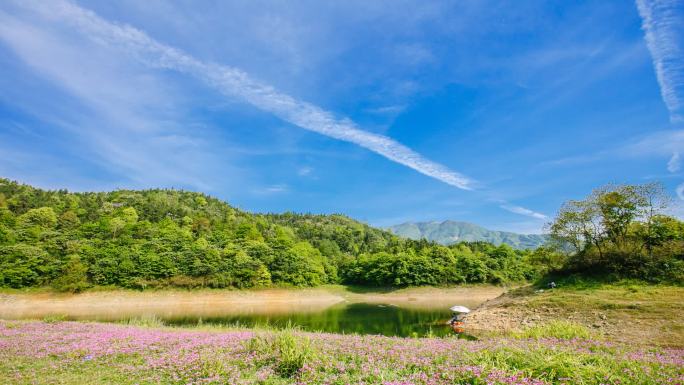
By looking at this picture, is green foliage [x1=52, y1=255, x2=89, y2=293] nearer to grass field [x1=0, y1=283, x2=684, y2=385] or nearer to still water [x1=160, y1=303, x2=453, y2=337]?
still water [x1=160, y1=303, x2=453, y2=337]

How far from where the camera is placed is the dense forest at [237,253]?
31.3 metres

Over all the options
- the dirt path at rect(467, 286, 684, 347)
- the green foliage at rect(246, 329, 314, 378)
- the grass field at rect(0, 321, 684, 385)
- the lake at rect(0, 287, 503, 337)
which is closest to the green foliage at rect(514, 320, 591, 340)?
the dirt path at rect(467, 286, 684, 347)

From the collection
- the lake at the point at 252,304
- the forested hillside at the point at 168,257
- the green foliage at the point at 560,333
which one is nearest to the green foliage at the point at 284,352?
the green foliage at the point at 560,333

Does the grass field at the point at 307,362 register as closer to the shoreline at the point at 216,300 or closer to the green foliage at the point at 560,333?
the green foliage at the point at 560,333

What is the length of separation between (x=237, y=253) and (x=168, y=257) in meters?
13.7

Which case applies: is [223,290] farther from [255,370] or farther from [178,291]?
[255,370]

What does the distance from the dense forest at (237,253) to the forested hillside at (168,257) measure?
204mm

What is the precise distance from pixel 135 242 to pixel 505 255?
8826 centimetres

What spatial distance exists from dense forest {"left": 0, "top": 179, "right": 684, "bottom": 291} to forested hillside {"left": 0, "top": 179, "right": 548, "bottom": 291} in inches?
8.0

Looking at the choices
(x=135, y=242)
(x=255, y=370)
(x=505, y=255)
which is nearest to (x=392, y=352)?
(x=255, y=370)

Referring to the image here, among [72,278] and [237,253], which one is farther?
[237,253]

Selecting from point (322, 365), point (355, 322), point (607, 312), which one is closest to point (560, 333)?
point (607, 312)

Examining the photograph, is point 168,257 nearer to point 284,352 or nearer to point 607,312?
point 284,352

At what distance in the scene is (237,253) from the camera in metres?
74.2
